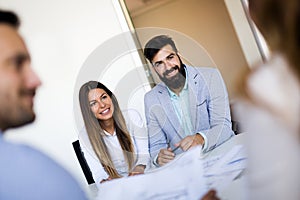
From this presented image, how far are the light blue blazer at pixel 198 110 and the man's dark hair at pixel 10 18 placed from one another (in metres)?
0.41

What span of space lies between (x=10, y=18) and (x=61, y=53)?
17 cm

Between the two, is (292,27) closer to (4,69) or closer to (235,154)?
(235,154)

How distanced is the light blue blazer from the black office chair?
194 mm

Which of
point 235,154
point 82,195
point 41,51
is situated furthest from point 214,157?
point 41,51

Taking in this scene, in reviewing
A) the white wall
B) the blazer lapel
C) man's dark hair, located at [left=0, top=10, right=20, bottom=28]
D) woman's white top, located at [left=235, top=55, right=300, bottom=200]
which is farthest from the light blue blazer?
woman's white top, located at [left=235, top=55, right=300, bottom=200]

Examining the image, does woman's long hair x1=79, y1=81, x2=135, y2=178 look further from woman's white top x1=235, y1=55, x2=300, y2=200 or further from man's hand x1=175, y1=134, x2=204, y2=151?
woman's white top x1=235, y1=55, x2=300, y2=200

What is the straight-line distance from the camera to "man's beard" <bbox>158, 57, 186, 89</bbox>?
1.06 metres

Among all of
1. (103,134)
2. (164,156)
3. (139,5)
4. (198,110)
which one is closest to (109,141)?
(103,134)

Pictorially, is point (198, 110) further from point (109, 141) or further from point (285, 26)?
point (285, 26)

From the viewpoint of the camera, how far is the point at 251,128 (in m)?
0.51

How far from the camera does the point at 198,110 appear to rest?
107 cm

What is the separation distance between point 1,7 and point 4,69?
0.58 ft

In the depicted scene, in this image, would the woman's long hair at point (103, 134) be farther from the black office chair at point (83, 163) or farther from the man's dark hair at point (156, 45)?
the man's dark hair at point (156, 45)

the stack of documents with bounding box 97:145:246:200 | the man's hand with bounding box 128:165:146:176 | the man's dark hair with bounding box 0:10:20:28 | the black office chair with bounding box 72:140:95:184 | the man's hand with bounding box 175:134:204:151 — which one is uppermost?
the man's dark hair with bounding box 0:10:20:28
